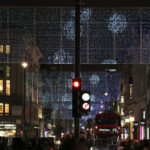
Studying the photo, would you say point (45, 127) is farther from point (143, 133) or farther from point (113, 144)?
point (113, 144)

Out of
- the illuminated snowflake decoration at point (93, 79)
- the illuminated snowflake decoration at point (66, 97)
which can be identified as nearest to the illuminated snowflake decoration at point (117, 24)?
the illuminated snowflake decoration at point (93, 79)

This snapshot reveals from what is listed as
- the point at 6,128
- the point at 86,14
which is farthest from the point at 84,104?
the point at 6,128

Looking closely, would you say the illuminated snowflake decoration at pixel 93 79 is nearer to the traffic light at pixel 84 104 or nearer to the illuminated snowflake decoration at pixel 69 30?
the illuminated snowflake decoration at pixel 69 30

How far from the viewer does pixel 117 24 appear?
94.8ft

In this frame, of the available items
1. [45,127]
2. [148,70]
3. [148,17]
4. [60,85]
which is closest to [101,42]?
[148,17]

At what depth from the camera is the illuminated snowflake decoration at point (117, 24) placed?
29.3 metres

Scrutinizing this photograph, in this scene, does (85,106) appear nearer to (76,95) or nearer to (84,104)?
(84,104)

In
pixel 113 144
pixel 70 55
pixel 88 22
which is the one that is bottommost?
pixel 113 144

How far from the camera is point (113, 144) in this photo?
152ft

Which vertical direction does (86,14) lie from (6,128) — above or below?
above

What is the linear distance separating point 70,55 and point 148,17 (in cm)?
497

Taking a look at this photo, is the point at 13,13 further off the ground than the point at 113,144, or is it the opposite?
the point at 13,13

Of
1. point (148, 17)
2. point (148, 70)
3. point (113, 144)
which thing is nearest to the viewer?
point (148, 17)

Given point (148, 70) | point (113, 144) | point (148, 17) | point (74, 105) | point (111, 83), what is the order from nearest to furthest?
point (74, 105) < point (148, 17) < point (113, 144) < point (148, 70) < point (111, 83)
